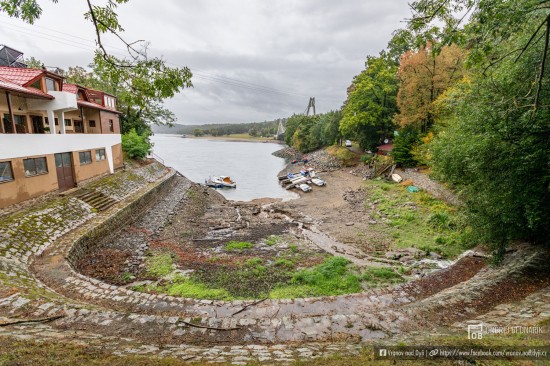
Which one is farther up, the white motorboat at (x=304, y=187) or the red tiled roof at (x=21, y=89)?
the red tiled roof at (x=21, y=89)

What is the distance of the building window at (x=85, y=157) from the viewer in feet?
62.7

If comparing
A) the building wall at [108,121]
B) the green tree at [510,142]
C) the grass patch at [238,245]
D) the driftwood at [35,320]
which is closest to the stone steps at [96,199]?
the building wall at [108,121]

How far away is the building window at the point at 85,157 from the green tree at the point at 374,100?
1238 inches

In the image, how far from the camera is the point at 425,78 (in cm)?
2589

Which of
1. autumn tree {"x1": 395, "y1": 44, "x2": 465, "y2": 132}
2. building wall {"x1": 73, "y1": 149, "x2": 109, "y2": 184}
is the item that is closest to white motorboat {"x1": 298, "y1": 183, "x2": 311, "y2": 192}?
autumn tree {"x1": 395, "y1": 44, "x2": 465, "y2": 132}

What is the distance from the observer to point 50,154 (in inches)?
618

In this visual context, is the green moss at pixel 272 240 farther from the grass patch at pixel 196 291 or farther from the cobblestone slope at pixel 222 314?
the cobblestone slope at pixel 222 314

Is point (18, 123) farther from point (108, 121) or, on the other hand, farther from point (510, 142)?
point (510, 142)

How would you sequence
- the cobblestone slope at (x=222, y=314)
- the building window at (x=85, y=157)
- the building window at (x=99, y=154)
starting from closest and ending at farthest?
the cobblestone slope at (x=222, y=314), the building window at (x=85, y=157), the building window at (x=99, y=154)

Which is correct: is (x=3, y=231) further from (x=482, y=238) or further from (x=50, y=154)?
(x=482, y=238)

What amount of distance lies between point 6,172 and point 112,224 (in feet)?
17.3

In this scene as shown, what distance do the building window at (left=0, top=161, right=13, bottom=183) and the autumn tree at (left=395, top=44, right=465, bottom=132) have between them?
31.5m

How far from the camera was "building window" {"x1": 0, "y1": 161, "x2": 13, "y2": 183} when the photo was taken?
40.2ft

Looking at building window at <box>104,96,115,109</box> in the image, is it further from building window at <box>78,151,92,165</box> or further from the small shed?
the small shed
